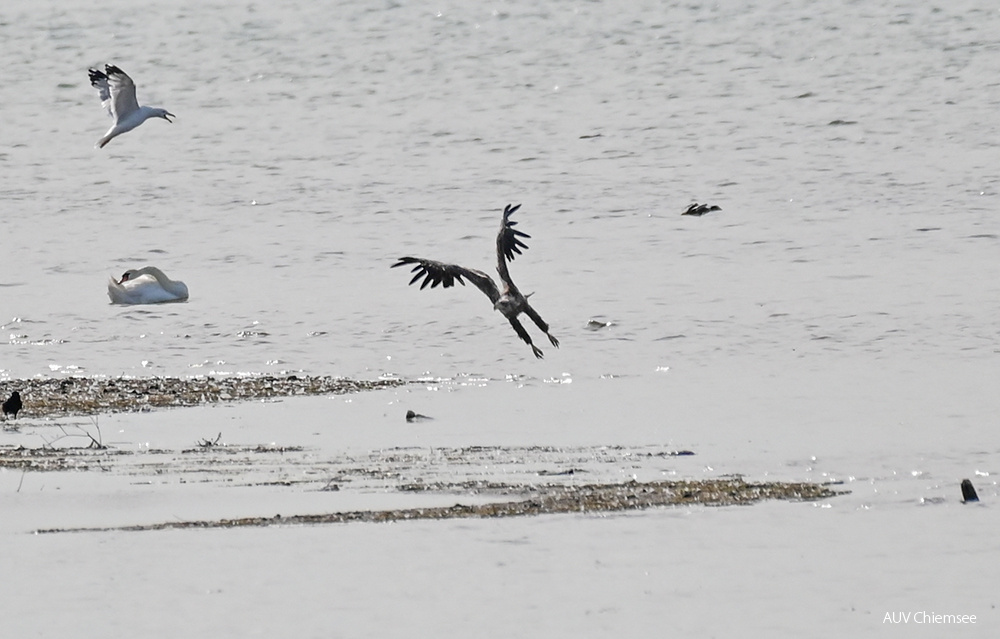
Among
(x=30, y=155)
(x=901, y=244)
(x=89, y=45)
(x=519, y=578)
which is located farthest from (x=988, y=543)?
(x=89, y=45)

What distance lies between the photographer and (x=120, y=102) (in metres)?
16.2

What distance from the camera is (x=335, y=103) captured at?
95.8ft

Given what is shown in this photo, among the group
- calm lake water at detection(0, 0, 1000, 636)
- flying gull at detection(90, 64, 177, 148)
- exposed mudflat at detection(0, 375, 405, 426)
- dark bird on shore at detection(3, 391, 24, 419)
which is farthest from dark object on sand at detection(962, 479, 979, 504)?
flying gull at detection(90, 64, 177, 148)

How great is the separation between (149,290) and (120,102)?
1.86 meters

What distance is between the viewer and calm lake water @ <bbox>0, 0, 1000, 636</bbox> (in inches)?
443

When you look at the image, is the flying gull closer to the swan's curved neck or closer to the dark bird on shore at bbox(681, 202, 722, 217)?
the swan's curved neck

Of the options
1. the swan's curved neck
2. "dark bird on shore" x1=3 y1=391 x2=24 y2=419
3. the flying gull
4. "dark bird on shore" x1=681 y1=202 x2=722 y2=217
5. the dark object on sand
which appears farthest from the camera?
"dark bird on shore" x1=681 y1=202 x2=722 y2=217

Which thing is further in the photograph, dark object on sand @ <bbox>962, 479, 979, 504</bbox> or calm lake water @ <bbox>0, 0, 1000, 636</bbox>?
calm lake water @ <bbox>0, 0, 1000, 636</bbox>

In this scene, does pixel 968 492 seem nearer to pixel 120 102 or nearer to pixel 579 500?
pixel 579 500

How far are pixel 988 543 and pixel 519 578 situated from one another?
187cm

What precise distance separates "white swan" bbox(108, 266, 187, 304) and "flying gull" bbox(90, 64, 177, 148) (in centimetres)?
132

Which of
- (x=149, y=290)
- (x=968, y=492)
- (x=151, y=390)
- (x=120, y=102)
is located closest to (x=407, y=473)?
(x=968, y=492)

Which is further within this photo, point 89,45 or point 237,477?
point 89,45

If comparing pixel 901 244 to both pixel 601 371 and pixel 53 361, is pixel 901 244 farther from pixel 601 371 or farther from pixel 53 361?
pixel 53 361
